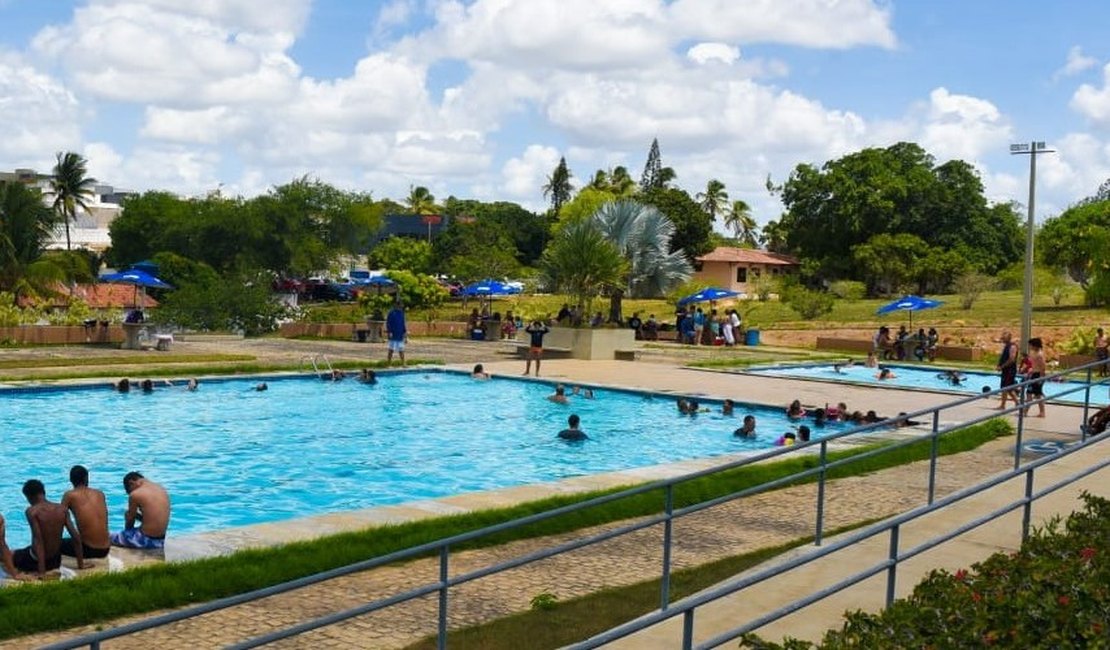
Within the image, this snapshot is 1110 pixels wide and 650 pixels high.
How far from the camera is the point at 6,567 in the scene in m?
9.95

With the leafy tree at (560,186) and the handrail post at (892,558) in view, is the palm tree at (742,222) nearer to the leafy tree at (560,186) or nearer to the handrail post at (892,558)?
the leafy tree at (560,186)

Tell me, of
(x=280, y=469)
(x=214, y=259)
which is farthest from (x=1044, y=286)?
(x=280, y=469)

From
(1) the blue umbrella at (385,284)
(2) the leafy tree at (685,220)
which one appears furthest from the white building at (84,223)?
(2) the leafy tree at (685,220)

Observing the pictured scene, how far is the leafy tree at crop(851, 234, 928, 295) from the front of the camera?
7050 cm

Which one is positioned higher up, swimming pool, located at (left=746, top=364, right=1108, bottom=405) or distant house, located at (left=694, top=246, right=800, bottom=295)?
distant house, located at (left=694, top=246, right=800, bottom=295)

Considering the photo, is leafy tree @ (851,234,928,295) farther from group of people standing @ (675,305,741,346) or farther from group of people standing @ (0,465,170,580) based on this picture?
group of people standing @ (0,465,170,580)

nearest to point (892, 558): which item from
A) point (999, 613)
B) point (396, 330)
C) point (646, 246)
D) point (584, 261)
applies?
point (999, 613)

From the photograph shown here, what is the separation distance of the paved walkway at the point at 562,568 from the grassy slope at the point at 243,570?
0.24 meters

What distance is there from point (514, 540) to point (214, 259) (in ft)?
190

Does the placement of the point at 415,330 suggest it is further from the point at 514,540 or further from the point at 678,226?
the point at 678,226

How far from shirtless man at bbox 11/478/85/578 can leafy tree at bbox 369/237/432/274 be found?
73.0m

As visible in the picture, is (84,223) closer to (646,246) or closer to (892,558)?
(646,246)

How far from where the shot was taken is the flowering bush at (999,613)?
605cm

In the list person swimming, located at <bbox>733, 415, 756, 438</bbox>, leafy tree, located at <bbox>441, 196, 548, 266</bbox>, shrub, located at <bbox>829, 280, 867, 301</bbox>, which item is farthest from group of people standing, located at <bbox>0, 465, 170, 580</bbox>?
leafy tree, located at <bbox>441, 196, 548, 266</bbox>
